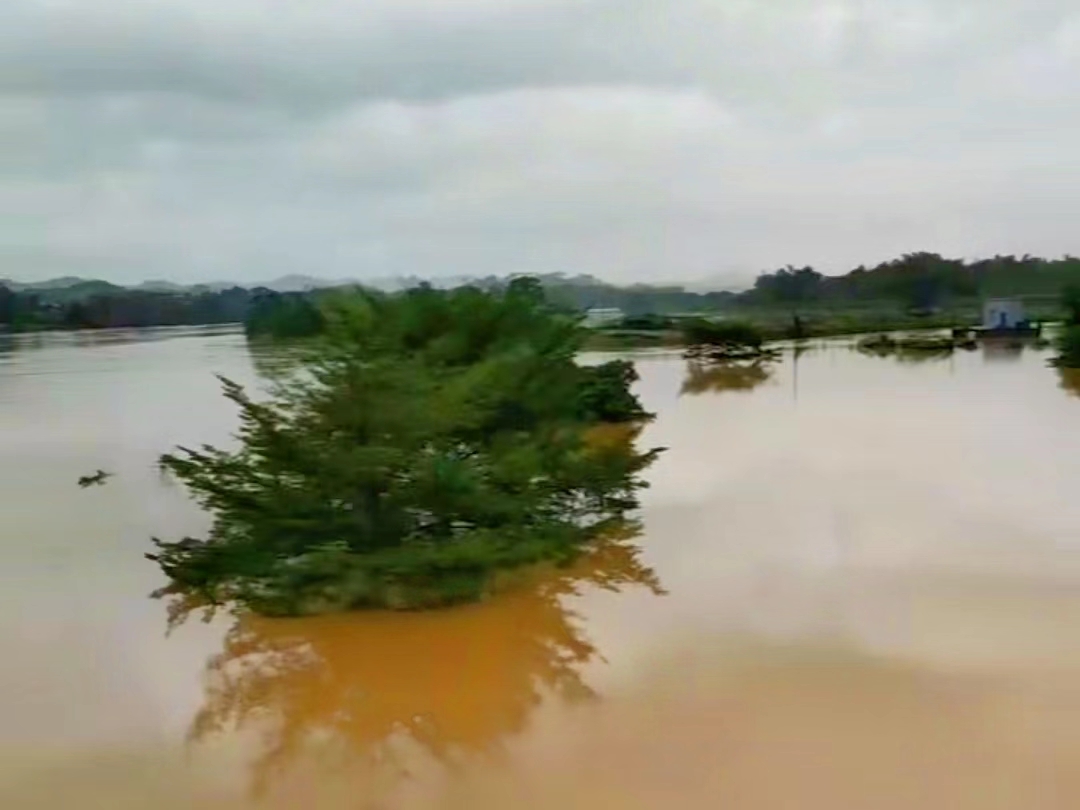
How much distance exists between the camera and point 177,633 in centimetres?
654

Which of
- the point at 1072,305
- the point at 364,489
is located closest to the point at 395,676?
the point at 364,489

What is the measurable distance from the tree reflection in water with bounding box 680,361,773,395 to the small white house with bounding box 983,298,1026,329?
21.5 feet

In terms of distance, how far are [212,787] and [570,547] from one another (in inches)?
137

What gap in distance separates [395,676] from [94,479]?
6888mm

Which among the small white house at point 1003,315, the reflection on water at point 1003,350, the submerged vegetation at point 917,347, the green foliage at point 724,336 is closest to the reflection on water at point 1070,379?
the reflection on water at point 1003,350

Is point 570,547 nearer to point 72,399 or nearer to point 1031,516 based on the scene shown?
point 1031,516

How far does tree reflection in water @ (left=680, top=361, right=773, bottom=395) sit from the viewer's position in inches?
824

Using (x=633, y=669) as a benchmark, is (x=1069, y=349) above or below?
above

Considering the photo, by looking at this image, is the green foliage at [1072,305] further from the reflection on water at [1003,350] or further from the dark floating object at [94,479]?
the dark floating object at [94,479]

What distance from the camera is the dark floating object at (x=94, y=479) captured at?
37.6 ft

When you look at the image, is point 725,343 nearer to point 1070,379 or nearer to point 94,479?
point 1070,379

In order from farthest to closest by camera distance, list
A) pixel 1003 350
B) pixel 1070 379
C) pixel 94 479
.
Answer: pixel 1003 350 → pixel 1070 379 → pixel 94 479

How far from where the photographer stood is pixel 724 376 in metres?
23.4

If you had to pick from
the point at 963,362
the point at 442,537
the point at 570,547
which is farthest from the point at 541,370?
the point at 963,362
